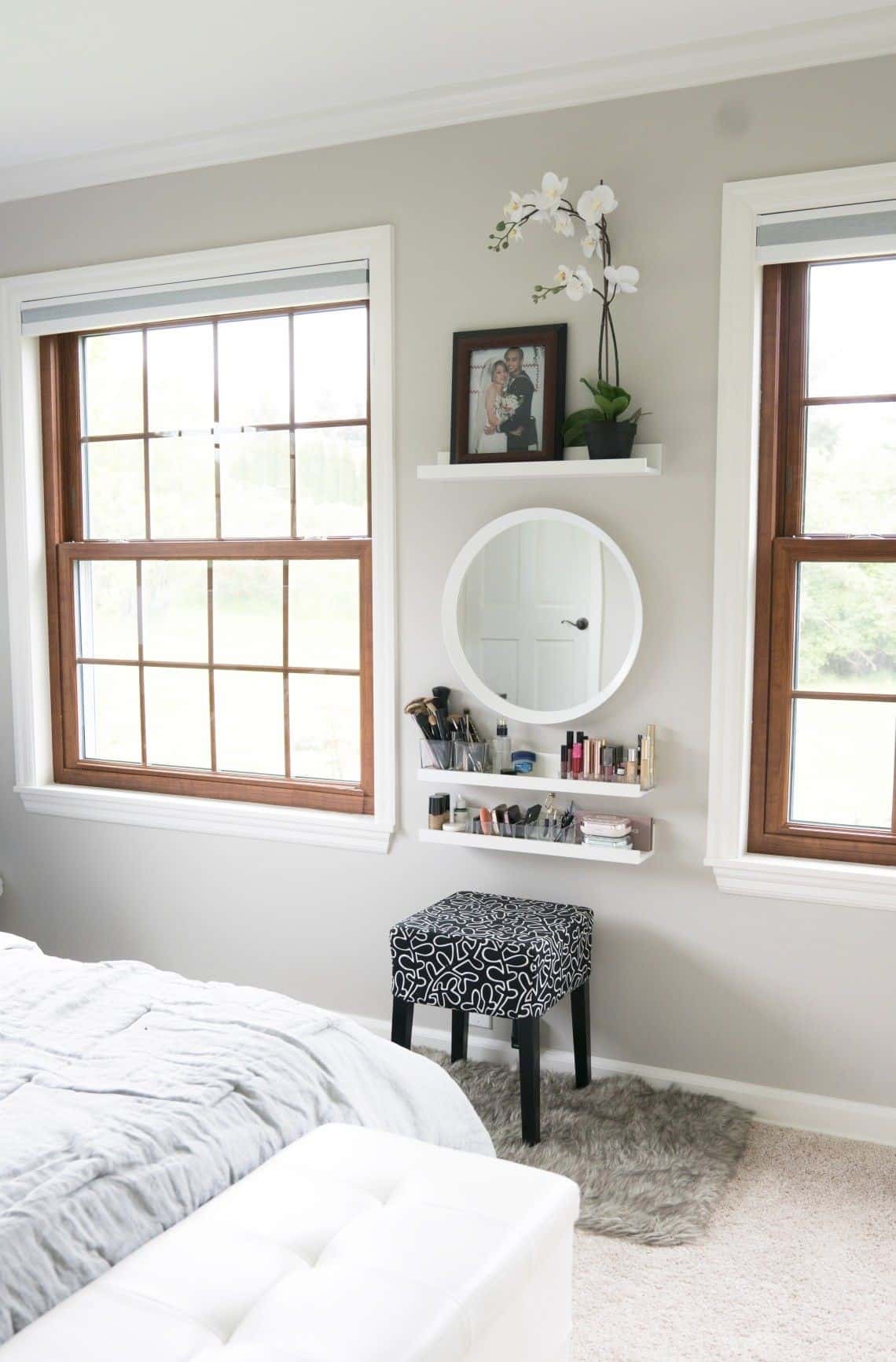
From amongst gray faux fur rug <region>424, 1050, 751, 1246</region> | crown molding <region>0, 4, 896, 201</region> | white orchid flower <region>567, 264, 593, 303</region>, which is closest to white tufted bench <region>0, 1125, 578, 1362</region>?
gray faux fur rug <region>424, 1050, 751, 1246</region>

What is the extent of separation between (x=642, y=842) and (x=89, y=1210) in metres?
1.80

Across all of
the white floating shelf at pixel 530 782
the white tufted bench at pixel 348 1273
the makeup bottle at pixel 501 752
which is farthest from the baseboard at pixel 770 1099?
the white tufted bench at pixel 348 1273

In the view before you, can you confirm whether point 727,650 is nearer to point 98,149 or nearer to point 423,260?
point 423,260

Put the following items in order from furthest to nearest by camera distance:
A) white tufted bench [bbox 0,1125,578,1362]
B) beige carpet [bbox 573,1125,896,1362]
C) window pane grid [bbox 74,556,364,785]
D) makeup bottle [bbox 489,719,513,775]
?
window pane grid [bbox 74,556,364,785]
makeup bottle [bbox 489,719,513,775]
beige carpet [bbox 573,1125,896,1362]
white tufted bench [bbox 0,1125,578,1362]

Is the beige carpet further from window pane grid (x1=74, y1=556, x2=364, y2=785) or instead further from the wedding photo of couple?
the wedding photo of couple

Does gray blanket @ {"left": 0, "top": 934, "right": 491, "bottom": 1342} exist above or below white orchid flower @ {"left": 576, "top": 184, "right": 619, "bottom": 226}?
below

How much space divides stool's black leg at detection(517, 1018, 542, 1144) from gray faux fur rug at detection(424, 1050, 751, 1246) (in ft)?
0.14

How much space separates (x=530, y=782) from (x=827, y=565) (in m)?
0.93

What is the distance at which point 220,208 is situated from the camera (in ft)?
11.3

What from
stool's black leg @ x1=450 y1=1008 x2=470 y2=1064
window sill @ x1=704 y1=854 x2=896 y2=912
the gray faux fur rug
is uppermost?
window sill @ x1=704 y1=854 x2=896 y2=912

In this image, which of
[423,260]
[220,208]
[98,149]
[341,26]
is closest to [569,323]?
[423,260]

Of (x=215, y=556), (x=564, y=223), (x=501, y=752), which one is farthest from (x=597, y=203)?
(x=215, y=556)

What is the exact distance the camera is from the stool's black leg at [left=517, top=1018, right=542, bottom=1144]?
2.69m

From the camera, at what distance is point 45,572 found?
3938mm
